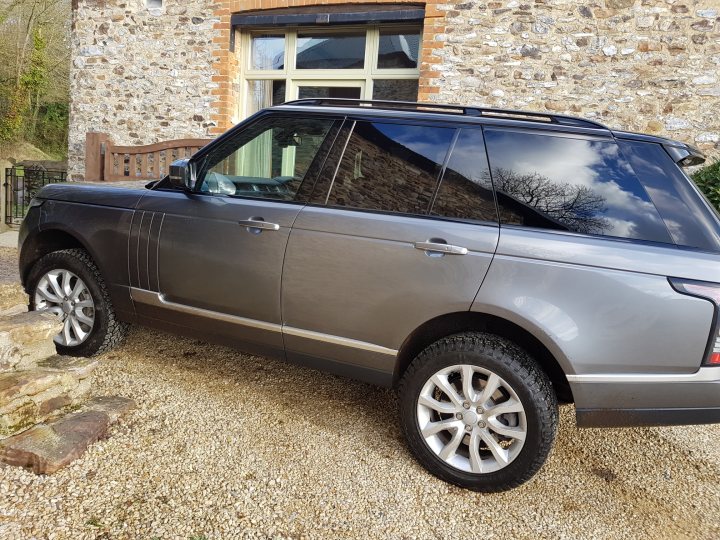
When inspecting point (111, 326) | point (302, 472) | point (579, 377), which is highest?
point (579, 377)

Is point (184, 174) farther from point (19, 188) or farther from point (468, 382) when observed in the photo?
point (19, 188)

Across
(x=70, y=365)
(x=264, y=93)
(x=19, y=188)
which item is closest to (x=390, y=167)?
(x=70, y=365)

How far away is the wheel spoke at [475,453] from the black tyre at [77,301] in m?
2.51

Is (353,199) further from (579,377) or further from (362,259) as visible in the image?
(579,377)

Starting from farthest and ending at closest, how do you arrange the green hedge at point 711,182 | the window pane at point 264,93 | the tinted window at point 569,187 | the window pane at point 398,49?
the window pane at point 264,93 → the window pane at point 398,49 → the green hedge at point 711,182 → the tinted window at point 569,187

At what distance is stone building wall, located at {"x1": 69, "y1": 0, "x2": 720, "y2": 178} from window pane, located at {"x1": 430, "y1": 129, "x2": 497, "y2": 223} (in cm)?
540

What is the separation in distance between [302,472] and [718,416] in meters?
1.89

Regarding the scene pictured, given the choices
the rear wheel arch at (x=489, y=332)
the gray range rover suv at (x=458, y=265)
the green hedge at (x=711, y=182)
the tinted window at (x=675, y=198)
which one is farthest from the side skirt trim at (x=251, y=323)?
the green hedge at (x=711, y=182)

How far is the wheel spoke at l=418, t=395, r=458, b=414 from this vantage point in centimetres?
257

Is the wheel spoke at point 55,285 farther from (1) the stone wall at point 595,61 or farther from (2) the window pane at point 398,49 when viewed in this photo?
(2) the window pane at point 398,49

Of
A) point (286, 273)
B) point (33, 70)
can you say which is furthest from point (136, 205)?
point (33, 70)

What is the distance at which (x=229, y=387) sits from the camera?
3500mm

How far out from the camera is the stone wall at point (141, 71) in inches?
352

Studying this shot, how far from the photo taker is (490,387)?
8.16 feet
